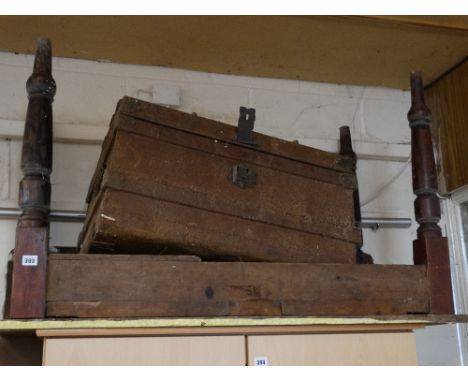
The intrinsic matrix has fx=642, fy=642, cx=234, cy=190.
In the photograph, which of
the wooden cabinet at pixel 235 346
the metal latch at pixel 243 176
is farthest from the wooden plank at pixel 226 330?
the metal latch at pixel 243 176

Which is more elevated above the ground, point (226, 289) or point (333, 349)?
point (226, 289)

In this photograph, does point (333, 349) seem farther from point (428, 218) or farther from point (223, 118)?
point (223, 118)

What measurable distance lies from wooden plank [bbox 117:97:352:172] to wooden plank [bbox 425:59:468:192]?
563mm

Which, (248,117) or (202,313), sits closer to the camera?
(202,313)

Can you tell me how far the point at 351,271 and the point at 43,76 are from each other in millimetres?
788

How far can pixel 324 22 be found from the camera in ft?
5.62

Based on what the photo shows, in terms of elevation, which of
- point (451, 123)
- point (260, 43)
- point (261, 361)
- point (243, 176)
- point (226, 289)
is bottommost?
point (261, 361)

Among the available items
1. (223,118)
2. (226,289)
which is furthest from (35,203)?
(223,118)

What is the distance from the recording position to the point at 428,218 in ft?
4.89

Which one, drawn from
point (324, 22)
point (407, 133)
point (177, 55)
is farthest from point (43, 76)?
point (407, 133)

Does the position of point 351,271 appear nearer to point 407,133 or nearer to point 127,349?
point 127,349

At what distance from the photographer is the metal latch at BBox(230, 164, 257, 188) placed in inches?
56.2

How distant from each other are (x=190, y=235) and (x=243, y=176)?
0.62ft

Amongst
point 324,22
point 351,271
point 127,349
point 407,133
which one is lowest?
point 127,349
